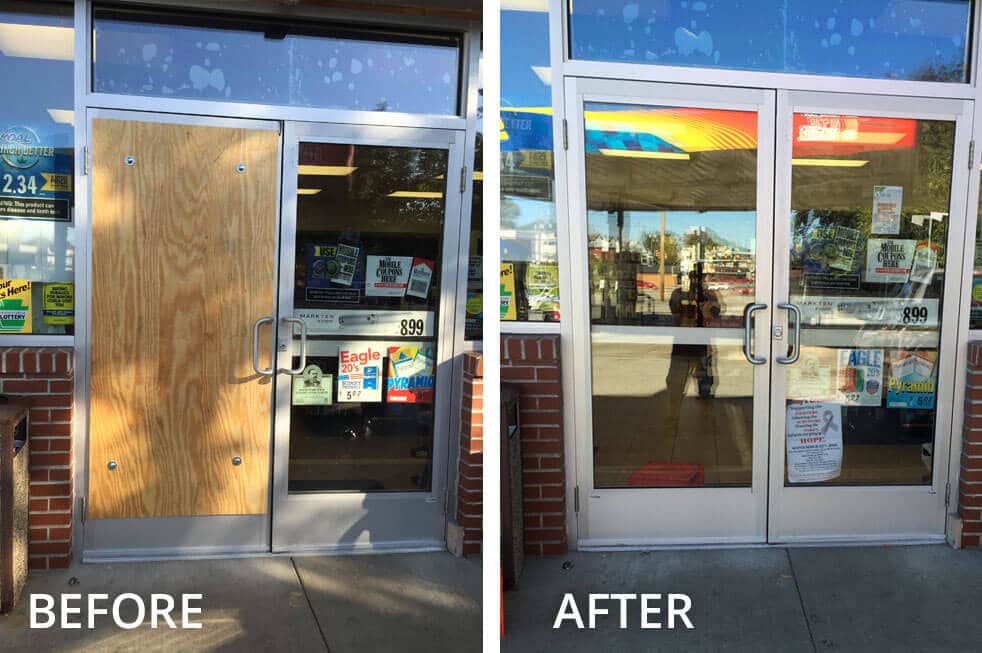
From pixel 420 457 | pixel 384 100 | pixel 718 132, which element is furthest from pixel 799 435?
pixel 384 100

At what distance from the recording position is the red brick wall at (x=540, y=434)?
11.1ft

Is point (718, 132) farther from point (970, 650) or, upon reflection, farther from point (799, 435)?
point (970, 650)

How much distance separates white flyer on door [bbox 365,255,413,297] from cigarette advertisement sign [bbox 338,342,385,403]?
244 mm

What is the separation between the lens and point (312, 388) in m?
3.75

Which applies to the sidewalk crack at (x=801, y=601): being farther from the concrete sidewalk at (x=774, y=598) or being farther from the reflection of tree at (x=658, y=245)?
the reflection of tree at (x=658, y=245)

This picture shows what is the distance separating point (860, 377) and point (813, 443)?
36cm

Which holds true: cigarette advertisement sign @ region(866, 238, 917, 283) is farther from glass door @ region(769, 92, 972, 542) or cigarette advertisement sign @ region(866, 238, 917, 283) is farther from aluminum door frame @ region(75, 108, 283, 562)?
aluminum door frame @ region(75, 108, 283, 562)

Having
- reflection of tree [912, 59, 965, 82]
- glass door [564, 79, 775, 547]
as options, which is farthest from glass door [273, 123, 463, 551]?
reflection of tree [912, 59, 965, 82]

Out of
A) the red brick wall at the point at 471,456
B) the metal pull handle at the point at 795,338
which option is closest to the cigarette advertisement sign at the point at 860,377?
the metal pull handle at the point at 795,338

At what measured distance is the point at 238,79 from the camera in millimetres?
3553

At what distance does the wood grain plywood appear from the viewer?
138 inches

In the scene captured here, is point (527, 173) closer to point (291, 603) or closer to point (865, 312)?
point (865, 312)

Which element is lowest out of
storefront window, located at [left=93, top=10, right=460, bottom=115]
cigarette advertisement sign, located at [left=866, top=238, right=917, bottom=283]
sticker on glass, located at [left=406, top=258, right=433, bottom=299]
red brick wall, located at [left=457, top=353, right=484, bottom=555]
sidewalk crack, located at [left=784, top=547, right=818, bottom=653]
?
sidewalk crack, located at [left=784, top=547, right=818, bottom=653]

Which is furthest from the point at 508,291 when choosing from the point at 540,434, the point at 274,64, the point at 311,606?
the point at 311,606
